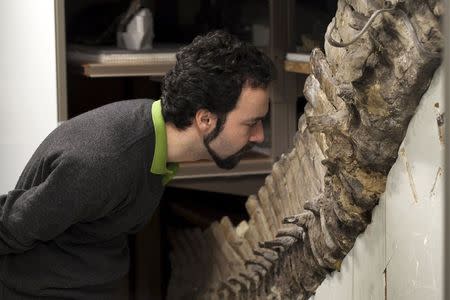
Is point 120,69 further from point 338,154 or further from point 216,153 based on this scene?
point 338,154

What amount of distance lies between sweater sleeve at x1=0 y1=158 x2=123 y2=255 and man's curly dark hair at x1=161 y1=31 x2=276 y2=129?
0.76 feet

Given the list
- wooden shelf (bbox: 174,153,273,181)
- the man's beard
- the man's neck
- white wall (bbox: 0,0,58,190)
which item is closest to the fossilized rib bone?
the man's beard

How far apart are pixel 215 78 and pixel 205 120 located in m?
0.10

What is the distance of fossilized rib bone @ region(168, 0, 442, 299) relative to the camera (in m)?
1.61

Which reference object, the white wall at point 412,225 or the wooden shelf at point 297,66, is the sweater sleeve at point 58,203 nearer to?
the white wall at point 412,225

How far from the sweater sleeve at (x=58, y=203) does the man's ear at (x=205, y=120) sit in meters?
0.25

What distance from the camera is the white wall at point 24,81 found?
267 cm

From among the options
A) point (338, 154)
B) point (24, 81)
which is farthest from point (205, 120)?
point (24, 81)

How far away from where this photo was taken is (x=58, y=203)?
6.80 ft

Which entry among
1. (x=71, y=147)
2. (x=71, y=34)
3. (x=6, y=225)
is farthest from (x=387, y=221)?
(x=71, y=34)

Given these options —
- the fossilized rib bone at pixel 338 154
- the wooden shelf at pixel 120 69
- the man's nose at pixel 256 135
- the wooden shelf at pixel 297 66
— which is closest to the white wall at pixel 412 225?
the fossilized rib bone at pixel 338 154

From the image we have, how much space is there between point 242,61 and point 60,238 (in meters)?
0.57

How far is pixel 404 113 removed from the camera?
1.66 meters

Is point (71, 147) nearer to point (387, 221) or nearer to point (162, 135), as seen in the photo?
point (162, 135)
